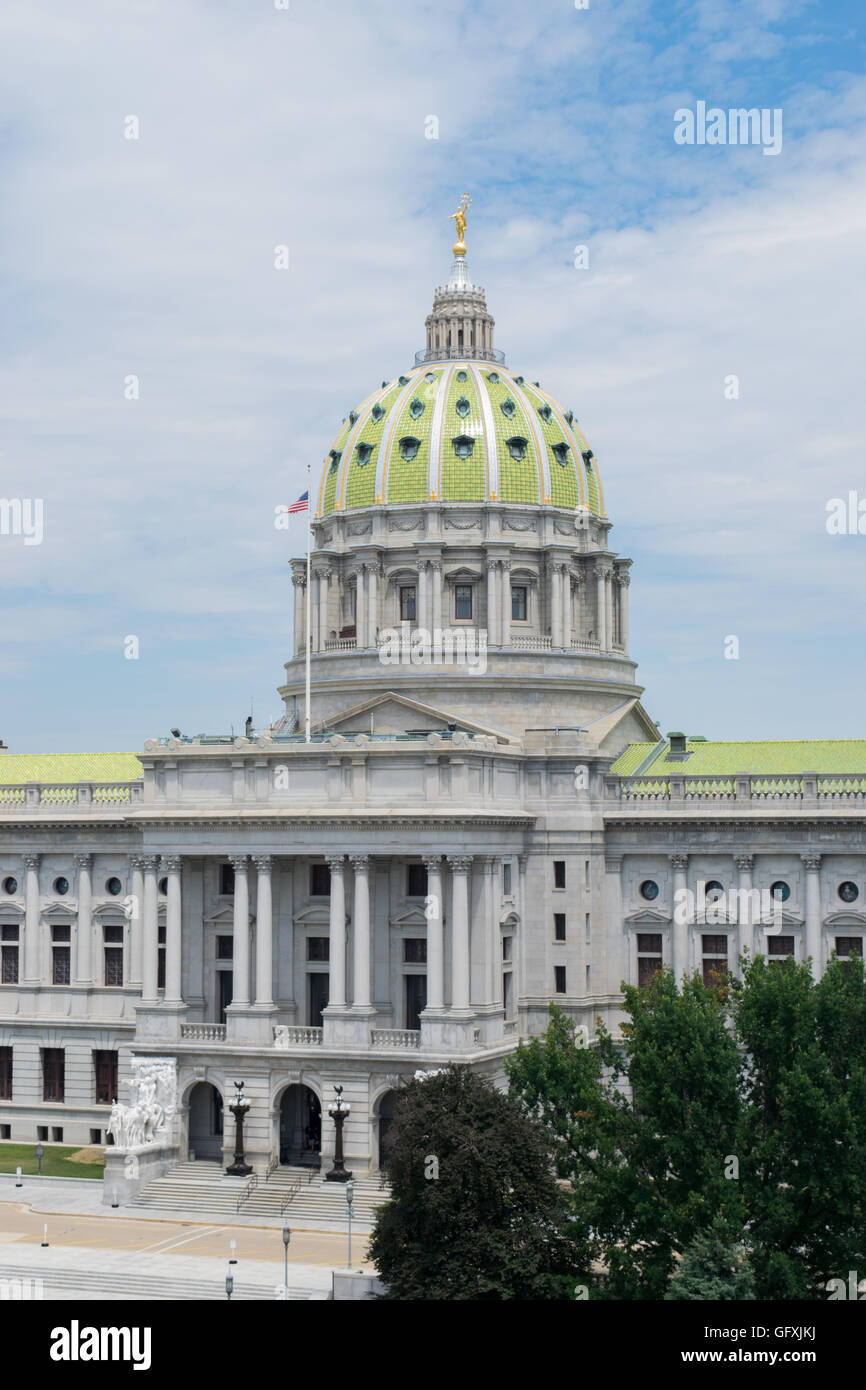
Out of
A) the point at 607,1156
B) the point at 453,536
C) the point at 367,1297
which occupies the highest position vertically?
the point at 453,536

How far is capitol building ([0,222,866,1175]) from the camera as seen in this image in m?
80.6

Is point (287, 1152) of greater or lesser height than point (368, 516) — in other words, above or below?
below

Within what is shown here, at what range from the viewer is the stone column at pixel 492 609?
96.0 metres

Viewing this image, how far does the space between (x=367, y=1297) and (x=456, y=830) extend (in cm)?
2454

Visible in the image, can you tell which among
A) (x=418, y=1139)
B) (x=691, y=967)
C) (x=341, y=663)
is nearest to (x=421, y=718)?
(x=341, y=663)

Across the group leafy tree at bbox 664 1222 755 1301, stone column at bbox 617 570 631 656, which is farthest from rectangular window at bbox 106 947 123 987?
leafy tree at bbox 664 1222 755 1301

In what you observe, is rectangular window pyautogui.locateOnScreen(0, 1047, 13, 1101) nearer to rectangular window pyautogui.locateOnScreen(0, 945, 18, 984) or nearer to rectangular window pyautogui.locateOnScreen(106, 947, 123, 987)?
rectangular window pyautogui.locateOnScreen(0, 945, 18, 984)

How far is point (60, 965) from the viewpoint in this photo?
96.1 metres

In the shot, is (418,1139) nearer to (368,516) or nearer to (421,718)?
(421,718)

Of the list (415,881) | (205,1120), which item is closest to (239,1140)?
(205,1120)

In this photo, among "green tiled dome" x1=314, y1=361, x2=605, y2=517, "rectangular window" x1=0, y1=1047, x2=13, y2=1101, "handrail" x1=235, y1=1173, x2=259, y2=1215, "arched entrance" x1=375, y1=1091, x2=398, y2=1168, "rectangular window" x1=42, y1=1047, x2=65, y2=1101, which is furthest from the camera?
"green tiled dome" x1=314, y1=361, x2=605, y2=517

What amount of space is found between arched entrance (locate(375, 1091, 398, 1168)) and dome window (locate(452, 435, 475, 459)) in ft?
120

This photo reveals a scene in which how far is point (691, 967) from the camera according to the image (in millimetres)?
86938
